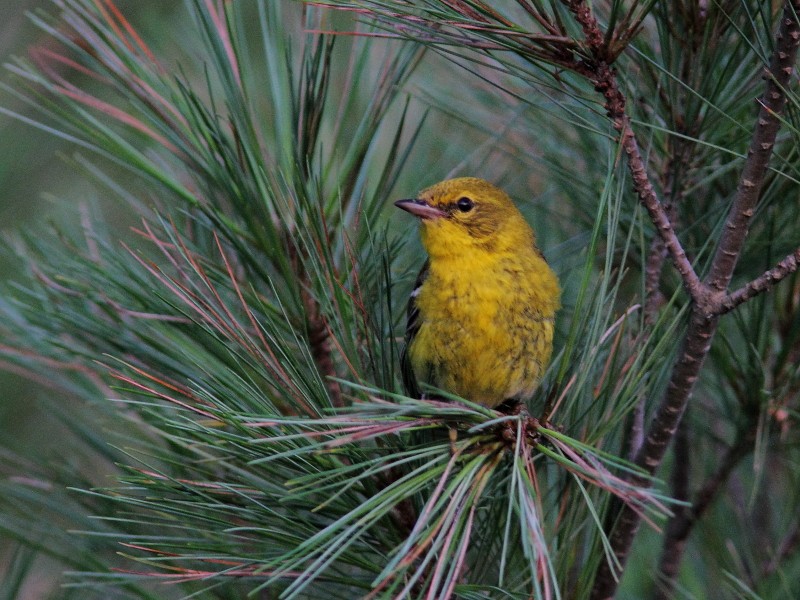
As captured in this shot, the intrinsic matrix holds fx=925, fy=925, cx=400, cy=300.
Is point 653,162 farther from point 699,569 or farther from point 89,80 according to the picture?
point 89,80

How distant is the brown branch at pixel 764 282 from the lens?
145 cm

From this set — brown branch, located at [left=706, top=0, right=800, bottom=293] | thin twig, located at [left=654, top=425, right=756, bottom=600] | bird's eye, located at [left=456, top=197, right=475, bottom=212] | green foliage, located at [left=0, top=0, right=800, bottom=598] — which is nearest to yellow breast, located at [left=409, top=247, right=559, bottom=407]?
green foliage, located at [left=0, top=0, right=800, bottom=598]

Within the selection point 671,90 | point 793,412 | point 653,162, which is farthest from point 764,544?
point 671,90

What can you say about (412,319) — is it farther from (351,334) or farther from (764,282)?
(764,282)

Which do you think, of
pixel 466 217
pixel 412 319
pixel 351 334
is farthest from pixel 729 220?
pixel 466 217

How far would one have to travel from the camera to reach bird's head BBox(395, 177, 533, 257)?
2.38 meters

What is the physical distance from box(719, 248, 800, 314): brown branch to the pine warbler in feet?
2.22

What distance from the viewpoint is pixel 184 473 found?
6.45 ft

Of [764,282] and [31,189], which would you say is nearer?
[764,282]

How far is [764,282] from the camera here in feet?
4.83

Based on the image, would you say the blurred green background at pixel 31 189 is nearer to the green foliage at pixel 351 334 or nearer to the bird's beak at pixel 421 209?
the green foliage at pixel 351 334

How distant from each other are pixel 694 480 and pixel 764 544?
0.66 meters

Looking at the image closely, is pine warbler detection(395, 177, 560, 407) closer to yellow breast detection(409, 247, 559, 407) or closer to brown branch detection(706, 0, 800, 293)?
yellow breast detection(409, 247, 559, 407)

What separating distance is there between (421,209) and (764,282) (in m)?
1.05
